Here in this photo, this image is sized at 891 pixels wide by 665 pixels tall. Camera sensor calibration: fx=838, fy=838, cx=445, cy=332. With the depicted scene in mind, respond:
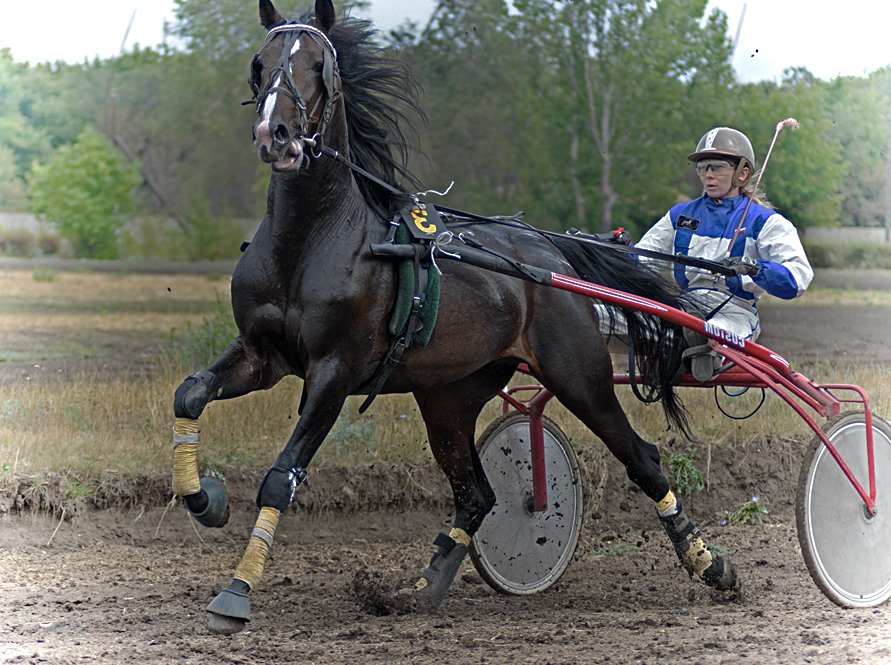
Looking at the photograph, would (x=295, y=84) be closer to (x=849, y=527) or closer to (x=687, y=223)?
(x=687, y=223)

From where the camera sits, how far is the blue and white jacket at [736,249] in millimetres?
3977

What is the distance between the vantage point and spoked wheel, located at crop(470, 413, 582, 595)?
183 inches

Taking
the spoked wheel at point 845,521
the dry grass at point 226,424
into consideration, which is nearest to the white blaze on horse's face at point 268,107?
the spoked wheel at point 845,521

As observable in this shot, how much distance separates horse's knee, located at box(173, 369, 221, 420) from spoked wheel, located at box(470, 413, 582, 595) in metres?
1.88

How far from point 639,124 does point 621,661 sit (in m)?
6.47

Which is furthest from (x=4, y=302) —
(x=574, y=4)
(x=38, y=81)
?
(x=574, y=4)

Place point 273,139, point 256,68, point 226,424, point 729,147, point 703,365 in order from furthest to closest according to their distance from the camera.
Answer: point 226,424 → point 729,147 → point 703,365 → point 256,68 → point 273,139

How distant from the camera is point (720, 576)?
4223 millimetres

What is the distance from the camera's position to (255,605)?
4.13 m

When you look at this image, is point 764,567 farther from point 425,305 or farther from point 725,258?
point 425,305

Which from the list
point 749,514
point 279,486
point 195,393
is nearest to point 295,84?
point 195,393

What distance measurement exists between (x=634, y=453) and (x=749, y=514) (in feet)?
6.77

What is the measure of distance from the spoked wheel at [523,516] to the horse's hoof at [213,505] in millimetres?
1604

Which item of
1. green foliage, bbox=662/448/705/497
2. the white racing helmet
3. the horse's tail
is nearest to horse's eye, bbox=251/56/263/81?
the horse's tail
